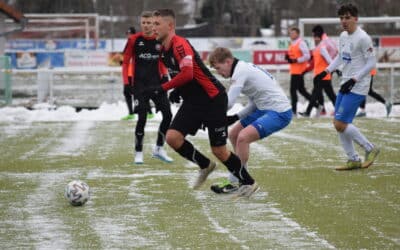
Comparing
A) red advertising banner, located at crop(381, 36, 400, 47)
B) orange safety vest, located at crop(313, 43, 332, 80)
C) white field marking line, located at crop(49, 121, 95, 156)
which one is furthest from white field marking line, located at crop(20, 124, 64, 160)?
red advertising banner, located at crop(381, 36, 400, 47)

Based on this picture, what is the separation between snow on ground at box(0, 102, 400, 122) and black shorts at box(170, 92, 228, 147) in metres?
12.2

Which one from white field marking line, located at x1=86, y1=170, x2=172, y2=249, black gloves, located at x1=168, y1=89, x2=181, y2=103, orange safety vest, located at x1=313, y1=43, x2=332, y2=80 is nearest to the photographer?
white field marking line, located at x1=86, y1=170, x2=172, y2=249

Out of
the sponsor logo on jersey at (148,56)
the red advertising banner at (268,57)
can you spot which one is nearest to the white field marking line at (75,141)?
the sponsor logo on jersey at (148,56)

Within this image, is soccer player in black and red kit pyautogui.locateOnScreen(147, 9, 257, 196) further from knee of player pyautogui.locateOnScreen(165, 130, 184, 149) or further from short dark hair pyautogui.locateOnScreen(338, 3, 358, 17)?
short dark hair pyautogui.locateOnScreen(338, 3, 358, 17)

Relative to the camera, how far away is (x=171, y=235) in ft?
24.0

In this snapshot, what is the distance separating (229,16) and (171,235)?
1691 inches

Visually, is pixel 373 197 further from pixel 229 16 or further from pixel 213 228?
pixel 229 16

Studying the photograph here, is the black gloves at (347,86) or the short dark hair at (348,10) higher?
the short dark hair at (348,10)

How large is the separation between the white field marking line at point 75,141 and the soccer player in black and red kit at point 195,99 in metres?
4.76

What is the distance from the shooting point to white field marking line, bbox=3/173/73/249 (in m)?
7.12

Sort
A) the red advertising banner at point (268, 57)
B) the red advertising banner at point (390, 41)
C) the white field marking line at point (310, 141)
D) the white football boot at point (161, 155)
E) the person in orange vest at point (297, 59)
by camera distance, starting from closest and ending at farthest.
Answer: the white football boot at point (161, 155), the white field marking line at point (310, 141), the person in orange vest at point (297, 59), the red advertising banner at point (390, 41), the red advertising banner at point (268, 57)

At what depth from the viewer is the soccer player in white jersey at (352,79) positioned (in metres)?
11.2

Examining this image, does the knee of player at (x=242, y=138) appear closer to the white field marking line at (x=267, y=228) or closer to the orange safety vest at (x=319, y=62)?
the white field marking line at (x=267, y=228)

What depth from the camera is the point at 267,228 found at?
7.55 m
